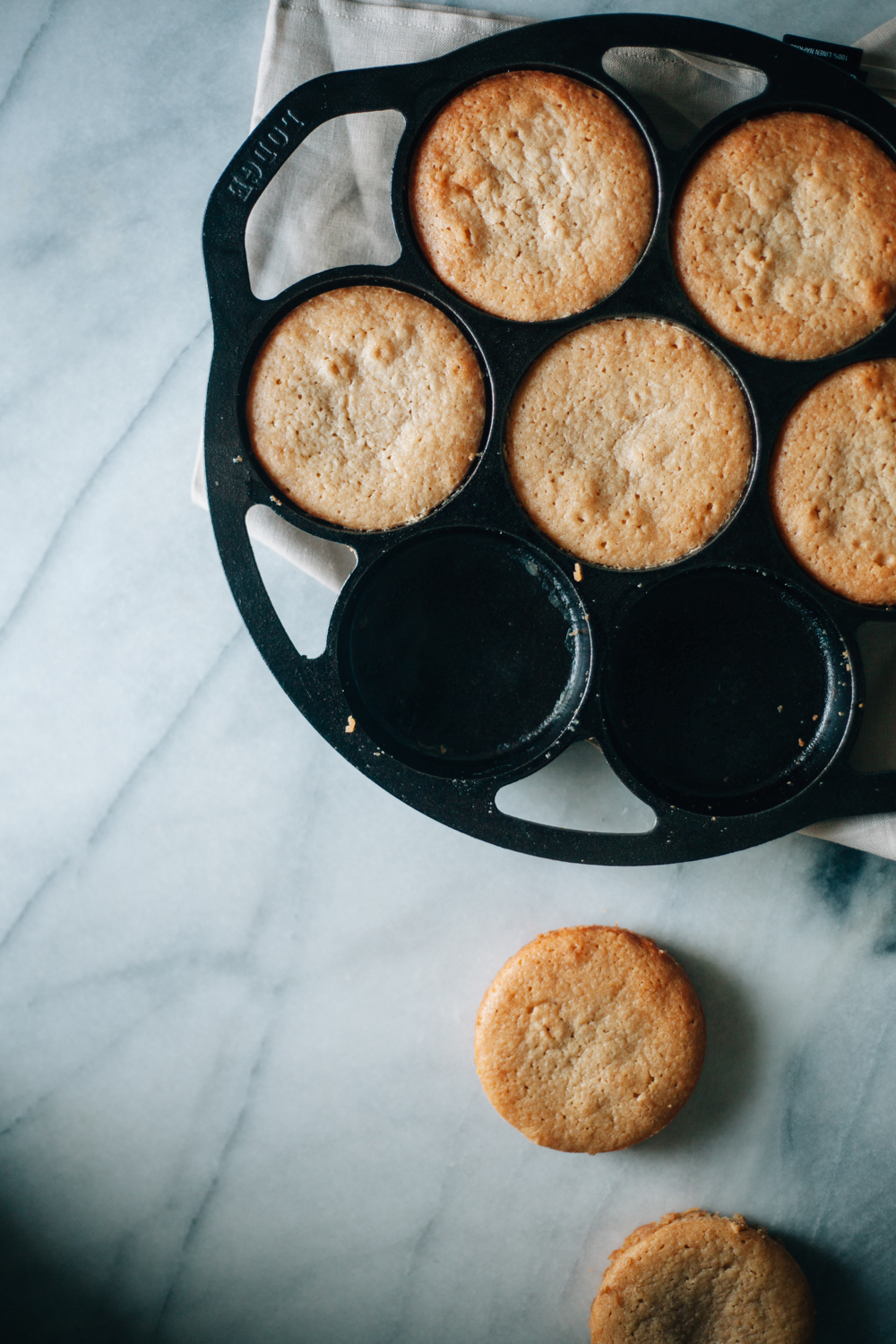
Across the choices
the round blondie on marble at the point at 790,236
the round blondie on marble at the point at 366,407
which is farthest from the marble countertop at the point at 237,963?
the round blondie on marble at the point at 790,236

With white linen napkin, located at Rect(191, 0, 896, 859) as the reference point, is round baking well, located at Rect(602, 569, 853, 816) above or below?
below

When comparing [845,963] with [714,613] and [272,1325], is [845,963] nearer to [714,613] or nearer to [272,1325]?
[714,613]

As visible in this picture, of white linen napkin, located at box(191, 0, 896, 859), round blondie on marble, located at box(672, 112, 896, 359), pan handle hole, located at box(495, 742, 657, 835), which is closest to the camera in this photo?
round blondie on marble, located at box(672, 112, 896, 359)

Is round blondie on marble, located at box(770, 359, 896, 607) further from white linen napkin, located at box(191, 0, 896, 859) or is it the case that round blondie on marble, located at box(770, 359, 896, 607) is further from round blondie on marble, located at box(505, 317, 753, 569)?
white linen napkin, located at box(191, 0, 896, 859)

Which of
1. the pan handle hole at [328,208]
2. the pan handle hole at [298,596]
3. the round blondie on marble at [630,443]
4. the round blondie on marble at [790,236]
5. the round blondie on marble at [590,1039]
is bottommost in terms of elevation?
the round blondie on marble at [590,1039]

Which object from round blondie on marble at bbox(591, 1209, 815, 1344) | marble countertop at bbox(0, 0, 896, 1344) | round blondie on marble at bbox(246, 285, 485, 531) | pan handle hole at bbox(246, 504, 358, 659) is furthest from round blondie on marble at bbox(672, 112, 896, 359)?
round blondie on marble at bbox(591, 1209, 815, 1344)

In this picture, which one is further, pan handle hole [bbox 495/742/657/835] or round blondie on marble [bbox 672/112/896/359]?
pan handle hole [bbox 495/742/657/835]

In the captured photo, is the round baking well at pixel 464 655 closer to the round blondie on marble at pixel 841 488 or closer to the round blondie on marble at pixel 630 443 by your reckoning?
the round blondie on marble at pixel 630 443

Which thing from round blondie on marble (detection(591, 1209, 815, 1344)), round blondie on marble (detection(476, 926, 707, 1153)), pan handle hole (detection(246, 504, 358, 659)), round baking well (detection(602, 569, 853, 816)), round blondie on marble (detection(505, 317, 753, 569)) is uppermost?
round blondie on marble (detection(505, 317, 753, 569))
